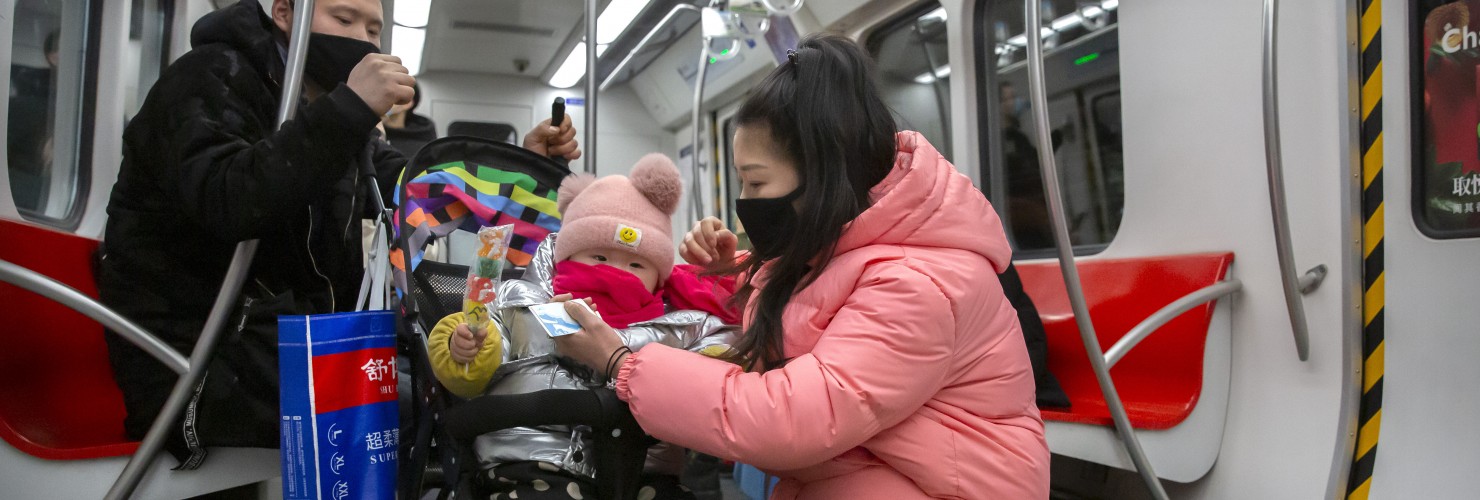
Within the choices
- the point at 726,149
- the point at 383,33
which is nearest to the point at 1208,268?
the point at 383,33

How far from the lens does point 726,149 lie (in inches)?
255

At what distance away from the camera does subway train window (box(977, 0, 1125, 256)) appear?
3.04 m

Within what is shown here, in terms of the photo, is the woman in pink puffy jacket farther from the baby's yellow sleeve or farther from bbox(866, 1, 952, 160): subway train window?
bbox(866, 1, 952, 160): subway train window

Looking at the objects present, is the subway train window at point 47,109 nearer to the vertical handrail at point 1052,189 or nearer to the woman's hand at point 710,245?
the woman's hand at point 710,245

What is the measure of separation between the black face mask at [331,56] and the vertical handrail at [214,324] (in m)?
0.27

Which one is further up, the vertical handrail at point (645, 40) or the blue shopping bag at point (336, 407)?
the vertical handrail at point (645, 40)

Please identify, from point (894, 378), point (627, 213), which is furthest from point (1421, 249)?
point (627, 213)

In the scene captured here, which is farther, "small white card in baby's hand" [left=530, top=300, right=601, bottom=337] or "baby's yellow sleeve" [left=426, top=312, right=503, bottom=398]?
"baby's yellow sleeve" [left=426, top=312, right=503, bottom=398]

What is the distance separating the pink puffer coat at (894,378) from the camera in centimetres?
125

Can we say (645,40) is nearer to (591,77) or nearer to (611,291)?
(591,77)

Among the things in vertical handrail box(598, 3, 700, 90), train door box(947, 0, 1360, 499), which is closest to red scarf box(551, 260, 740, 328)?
train door box(947, 0, 1360, 499)

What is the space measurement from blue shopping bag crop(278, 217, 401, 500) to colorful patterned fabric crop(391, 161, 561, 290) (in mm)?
249

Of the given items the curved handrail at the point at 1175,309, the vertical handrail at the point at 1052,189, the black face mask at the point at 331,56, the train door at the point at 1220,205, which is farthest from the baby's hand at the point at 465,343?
the curved handrail at the point at 1175,309

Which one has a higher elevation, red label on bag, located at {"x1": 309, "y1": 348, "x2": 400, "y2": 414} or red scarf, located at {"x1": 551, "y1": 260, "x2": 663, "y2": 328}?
red scarf, located at {"x1": 551, "y1": 260, "x2": 663, "y2": 328}
